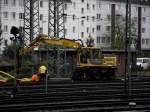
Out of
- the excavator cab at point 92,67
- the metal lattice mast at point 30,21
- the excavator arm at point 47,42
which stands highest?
the metal lattice mast at point 30,21

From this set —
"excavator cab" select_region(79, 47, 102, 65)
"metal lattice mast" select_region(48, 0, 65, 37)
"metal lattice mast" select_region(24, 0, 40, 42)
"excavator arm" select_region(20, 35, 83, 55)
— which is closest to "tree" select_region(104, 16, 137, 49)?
"metal lattice mast" select_region(48, 0, 65, 37)

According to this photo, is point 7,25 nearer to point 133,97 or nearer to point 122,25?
point 122,25

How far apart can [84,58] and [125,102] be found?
1896cm

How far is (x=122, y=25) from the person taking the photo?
311ft

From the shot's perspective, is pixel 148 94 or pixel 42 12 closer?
pixel 148 94

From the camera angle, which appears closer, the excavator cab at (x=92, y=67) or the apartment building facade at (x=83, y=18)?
the excavator cab at (x=92, y=67)

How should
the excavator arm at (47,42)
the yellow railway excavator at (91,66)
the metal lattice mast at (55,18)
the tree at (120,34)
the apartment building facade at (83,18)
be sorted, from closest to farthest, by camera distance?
the excavator arm at (47,42) < the yellow railway excavator at (91,66) < the metal lattice mast at (55,18) < the tree at (120,34) < the apartment building facade at (83,18)

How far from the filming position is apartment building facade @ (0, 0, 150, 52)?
291ft

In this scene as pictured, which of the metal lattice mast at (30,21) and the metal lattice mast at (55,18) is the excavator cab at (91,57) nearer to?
the metal lattice mast at (55,18)

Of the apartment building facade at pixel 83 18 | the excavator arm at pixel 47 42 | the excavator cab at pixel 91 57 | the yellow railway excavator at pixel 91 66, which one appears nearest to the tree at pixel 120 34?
the apartment building facade at pixel 83 18

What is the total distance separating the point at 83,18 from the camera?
3664 inches

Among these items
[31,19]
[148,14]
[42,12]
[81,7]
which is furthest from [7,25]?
[31,19]

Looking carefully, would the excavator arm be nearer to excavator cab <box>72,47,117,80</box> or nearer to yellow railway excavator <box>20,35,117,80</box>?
yellow railway excavator <box>20,35,117,80</box>

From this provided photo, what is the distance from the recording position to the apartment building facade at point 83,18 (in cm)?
8869
